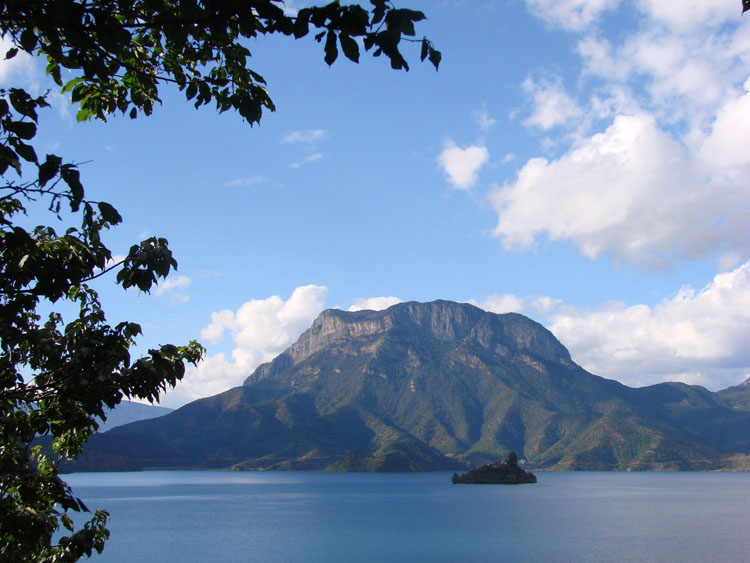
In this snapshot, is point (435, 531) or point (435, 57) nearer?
point (435, 57)

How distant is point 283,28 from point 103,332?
4133 millimetres

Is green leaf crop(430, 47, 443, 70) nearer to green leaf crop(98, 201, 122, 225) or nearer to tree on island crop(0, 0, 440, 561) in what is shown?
tree on island crop(0, 0, 440, 561)

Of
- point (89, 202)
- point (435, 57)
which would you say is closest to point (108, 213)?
point (89, 202)

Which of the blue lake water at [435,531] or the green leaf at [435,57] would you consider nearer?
the green leaf at [435,57]

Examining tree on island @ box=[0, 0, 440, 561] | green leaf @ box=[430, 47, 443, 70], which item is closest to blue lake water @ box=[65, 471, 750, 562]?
tree on island @ box=[0, 0, 440, 561]

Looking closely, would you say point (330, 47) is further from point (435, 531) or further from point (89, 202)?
point (435, 531)

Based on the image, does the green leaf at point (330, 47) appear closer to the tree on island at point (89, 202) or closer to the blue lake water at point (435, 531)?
the tree on island at point (89, 202)

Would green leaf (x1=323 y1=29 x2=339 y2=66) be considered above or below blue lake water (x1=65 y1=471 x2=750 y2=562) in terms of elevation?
above

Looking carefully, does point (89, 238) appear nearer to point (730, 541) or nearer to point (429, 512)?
point (730, 541)

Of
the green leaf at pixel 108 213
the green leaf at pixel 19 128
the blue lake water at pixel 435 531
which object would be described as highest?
the green leaf at pixel 19 128

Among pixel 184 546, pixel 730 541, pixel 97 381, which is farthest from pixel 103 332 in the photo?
pixel 730 541

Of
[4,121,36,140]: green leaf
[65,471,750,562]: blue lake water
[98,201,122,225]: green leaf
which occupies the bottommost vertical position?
[65,471,750,562]: blue lake water

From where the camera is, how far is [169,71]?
8062 millimetres

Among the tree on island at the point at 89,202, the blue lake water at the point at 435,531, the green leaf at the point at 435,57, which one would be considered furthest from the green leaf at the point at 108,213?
the blue lake water at the point at 435,531
